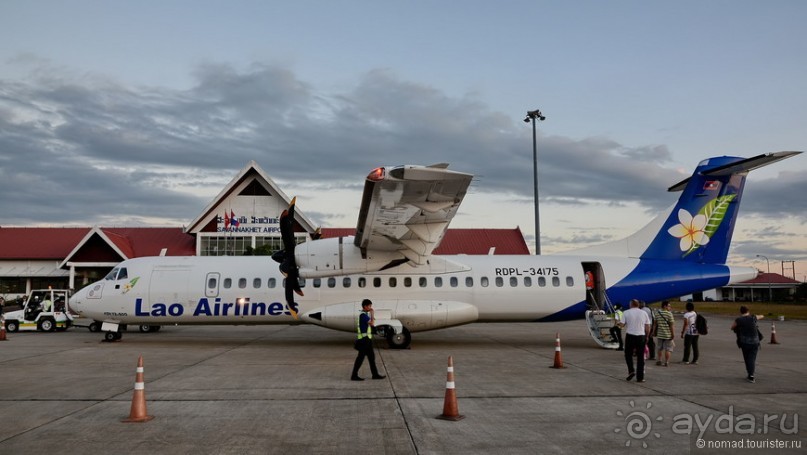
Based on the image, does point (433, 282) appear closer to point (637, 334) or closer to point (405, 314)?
point (405, 314)

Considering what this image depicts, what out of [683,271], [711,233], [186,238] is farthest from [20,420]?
[186,238]

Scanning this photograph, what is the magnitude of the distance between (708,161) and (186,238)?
34880 millimetres

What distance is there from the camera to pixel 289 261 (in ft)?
51.9

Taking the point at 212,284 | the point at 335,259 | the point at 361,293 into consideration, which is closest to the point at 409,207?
the point at 335,259

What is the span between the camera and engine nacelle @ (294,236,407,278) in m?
15.6

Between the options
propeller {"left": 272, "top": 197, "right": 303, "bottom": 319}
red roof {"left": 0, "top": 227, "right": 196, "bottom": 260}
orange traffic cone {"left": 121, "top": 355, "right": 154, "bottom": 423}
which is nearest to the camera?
orange traffic cone {"left": 121, "top": 355, "right": 154, "bottom": 423}

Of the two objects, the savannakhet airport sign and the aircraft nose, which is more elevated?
the savannakhet airport sign

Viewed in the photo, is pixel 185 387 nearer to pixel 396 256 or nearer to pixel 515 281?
pixel 396 256

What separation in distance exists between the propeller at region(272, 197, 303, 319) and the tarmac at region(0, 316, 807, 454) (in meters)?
1.87

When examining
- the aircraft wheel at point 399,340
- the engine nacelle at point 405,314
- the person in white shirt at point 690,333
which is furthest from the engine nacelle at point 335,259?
the person in white shirt at point 690,333

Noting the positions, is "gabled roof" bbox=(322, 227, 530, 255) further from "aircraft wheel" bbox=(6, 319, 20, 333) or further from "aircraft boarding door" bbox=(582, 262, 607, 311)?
"aircraft boarding door" bbox=(582, 262, 607, 311)

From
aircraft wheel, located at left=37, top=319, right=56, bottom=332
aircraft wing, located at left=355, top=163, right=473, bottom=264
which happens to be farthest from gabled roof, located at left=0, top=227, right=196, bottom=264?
aircraft wing, located at left=355, top=163, right=473, bottom=264

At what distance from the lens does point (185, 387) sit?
9.88m

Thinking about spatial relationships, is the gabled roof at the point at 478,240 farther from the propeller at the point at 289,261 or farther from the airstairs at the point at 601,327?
the propeller at the point at 289,261
